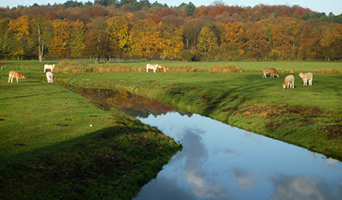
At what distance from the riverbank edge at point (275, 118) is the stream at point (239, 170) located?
0.52 m

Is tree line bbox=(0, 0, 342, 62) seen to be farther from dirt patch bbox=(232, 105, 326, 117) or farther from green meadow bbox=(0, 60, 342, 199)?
dirt patch bbox=(232, 105, 326, 117)

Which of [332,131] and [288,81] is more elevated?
[288,81]

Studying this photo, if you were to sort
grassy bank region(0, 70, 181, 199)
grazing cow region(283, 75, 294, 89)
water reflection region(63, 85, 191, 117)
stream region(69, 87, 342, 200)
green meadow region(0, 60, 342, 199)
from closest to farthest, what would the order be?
grassy bank region(0, 70, 181, 199) < green meadow region(0, 60, 342, 199) < stream region(69, 87, 342, 200) < water reflection region(63, 85, 191, 117) < grazing cow region(283, 75, 294, 89)

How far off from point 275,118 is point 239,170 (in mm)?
7183

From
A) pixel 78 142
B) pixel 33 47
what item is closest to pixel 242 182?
pixel 78 142

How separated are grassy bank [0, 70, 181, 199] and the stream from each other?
81cm

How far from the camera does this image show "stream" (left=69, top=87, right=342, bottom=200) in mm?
10711

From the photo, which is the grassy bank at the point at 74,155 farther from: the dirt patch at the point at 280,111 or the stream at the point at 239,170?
the dirt patch at the point at 280,111

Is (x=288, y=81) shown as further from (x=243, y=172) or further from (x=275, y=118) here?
(x=243, y=172)

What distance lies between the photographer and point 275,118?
18906 mm

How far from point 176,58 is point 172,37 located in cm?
799

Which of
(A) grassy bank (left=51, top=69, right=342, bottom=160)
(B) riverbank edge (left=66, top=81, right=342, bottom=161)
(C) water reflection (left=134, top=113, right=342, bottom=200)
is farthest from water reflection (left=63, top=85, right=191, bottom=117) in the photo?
(C) water reflection (left=134, top=113, right=342, bottom=200)

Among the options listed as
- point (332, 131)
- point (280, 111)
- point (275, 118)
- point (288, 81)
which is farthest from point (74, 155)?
point (288, 81)

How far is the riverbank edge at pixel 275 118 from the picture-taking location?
1511cm
